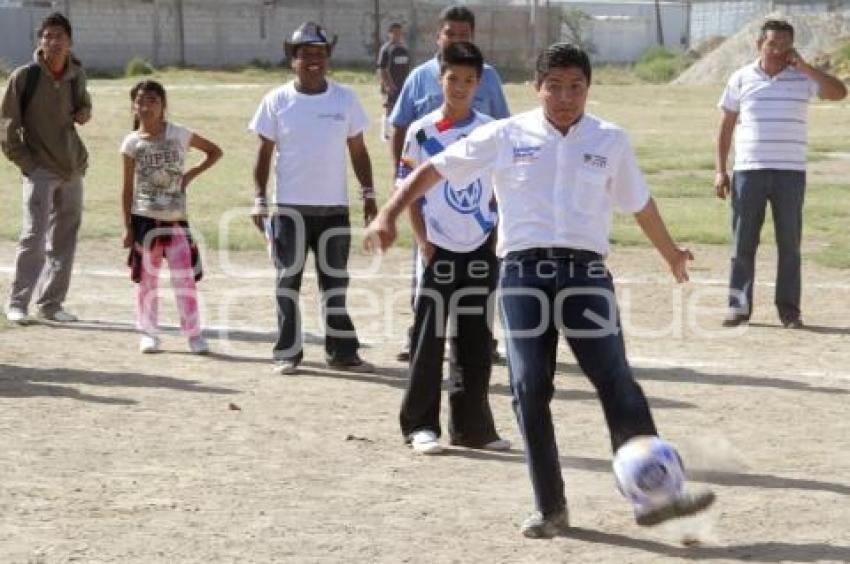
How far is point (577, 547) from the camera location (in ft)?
22.4

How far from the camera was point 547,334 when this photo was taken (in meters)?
7.02

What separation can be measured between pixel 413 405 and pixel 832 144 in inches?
810

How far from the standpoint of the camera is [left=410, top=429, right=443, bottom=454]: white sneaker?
846 centimetres

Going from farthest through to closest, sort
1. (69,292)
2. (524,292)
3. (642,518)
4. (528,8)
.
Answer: (528,8) < (69,292) < (524,292) < (642,518)

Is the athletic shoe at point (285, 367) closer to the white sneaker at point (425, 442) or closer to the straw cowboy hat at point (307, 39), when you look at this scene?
the straw cowboy hat at point (307, 39)

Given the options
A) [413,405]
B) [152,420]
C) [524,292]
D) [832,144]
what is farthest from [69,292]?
[832,144]

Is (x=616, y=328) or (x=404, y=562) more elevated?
(x=616, y=328)

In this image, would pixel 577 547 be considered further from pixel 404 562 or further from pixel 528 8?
pixel 528 8

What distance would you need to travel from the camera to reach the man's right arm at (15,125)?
12180mm

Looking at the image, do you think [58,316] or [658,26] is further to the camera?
[658,26]

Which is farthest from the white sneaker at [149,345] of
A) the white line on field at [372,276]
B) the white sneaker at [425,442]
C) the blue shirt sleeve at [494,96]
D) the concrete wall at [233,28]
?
the concrete wall at [233,28]

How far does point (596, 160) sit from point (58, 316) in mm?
6408

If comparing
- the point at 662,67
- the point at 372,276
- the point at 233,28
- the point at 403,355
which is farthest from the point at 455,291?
the point at 233,28

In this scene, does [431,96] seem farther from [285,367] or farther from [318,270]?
[285,367]
